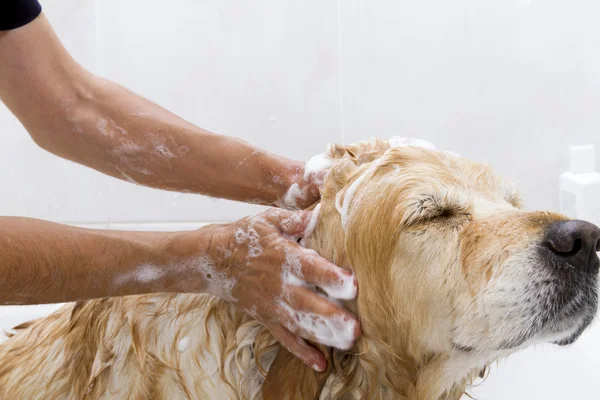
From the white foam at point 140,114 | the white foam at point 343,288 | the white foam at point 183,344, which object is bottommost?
the white foam at point 183,344

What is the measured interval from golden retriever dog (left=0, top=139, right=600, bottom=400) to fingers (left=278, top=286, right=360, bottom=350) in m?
0.04

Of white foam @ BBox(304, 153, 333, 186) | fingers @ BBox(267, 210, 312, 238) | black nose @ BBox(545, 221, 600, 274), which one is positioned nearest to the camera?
black nose @ BBox(545, 221, 600, 274)

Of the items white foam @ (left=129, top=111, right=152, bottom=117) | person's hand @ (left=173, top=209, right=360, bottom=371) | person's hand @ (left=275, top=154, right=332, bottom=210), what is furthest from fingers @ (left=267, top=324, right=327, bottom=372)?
white foam @ (left=129, top=111, right=152, bottom=117)

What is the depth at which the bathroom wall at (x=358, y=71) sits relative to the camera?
2.63 meters

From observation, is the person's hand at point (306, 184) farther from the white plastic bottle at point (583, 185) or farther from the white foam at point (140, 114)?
the white plastic bottle at point (583, 185)

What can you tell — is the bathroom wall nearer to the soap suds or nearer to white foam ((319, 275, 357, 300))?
the soap suds

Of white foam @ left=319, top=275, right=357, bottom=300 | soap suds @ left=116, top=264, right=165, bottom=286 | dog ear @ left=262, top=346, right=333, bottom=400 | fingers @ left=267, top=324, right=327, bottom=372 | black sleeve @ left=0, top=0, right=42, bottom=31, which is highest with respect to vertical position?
black sleeve @ left=0, top=0, right=42, bottom=31

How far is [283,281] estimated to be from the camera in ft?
3.91

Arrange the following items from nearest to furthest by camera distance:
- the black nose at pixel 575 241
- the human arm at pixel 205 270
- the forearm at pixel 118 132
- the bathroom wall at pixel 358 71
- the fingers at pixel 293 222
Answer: the black nose at pixel 575 241 → the human arm at pixel 205 270 → the fingers at pixel 293 222 → the forearm at pixel 118 132 → the bathroom wall at pixel 358 71

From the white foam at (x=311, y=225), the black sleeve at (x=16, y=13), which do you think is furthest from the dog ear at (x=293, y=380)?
the black sleeve at (x=16, y=13)

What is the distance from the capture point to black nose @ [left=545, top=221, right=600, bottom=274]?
3.45 feet

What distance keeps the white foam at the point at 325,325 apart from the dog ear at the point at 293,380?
5 cm

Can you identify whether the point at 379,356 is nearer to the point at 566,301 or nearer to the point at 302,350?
the point at 302,350

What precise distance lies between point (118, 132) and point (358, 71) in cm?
138
